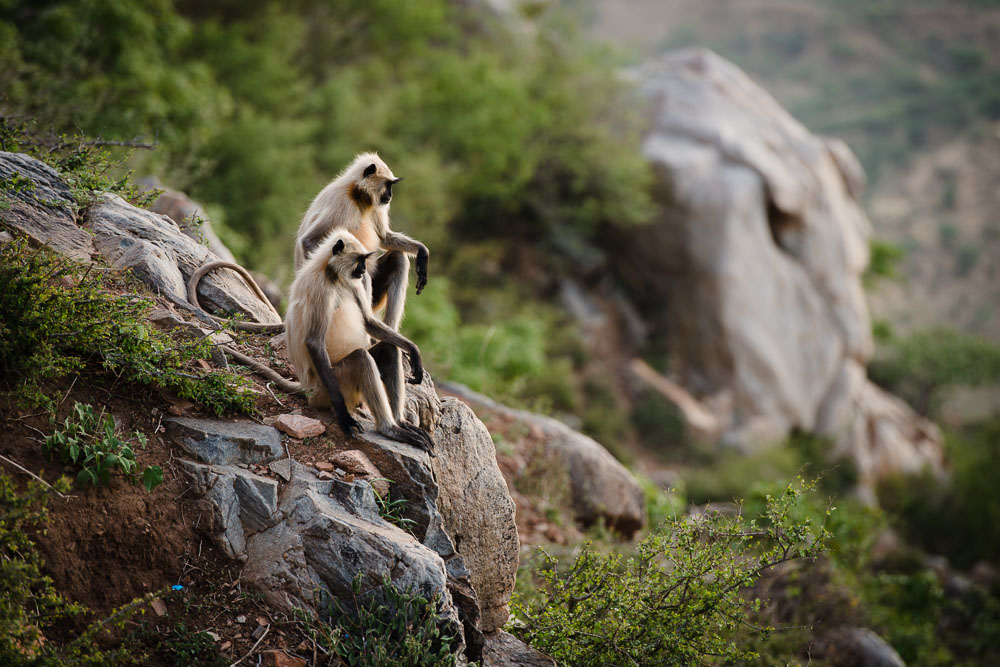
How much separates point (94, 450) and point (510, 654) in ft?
8.89

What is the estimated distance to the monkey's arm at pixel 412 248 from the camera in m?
5.82

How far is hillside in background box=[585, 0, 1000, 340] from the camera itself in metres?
47.2

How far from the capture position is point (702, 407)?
66.6ft

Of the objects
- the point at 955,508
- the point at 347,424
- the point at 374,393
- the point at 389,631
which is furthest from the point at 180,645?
the point at 955,508

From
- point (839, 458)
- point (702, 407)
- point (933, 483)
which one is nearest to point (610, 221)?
point (702, 407)

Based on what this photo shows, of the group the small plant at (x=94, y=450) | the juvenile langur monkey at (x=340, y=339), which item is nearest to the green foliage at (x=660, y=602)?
the juvenile langur monkey at (x=340, y=339)

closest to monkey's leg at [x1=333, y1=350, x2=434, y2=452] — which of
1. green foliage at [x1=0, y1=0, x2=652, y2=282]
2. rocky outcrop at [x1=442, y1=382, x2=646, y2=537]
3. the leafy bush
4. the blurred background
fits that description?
the leafy bush

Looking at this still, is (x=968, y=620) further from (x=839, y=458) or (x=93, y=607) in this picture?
(x=93, y=607)

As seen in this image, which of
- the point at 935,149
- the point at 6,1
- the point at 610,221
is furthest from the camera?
the point at 935,149

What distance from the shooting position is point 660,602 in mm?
4723

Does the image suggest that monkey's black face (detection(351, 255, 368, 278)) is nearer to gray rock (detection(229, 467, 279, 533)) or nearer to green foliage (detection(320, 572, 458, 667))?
gray rock (detection(229, 467, 279, 533))

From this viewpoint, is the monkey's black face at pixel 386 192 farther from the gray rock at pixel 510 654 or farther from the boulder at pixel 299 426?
the gray rock at pixel 510 654

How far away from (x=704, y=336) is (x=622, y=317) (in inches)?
97.4

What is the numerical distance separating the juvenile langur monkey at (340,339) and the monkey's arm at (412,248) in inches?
35.7
